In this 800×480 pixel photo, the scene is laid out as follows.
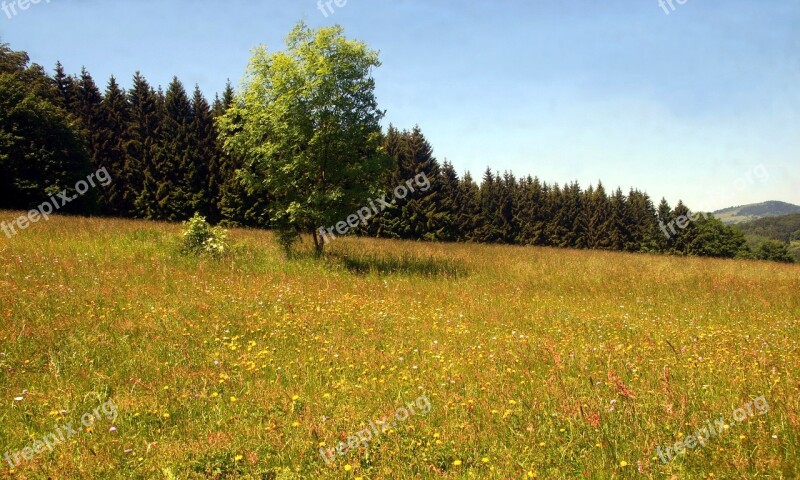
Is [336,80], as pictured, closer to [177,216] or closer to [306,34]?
[306,34]

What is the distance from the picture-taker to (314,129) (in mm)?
13281

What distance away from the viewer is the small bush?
504 inches

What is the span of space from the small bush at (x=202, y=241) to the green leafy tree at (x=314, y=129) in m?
1.81

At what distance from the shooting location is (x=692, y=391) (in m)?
4.98

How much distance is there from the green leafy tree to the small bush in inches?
71.1

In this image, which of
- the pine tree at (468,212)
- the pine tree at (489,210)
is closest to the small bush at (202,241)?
the pine tree at (468,212)

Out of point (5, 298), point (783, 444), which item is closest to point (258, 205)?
point (5, 298)

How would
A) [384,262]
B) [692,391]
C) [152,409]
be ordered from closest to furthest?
1. [152,409]
2. [692,391]
3. [384,262]

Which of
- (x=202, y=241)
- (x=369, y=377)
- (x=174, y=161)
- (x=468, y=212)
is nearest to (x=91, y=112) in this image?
(x=174, y=161)

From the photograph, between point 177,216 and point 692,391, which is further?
point 177,216

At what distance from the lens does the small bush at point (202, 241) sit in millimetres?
12805

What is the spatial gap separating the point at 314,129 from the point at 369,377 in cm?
969

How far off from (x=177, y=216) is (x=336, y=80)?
25434 mm

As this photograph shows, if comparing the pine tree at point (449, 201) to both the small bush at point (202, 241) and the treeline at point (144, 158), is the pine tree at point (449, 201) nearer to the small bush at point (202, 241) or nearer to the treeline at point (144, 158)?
the treeline at point (144, 158)
